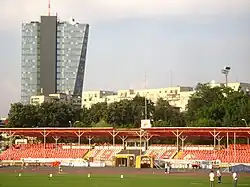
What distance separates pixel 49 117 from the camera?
430 feet

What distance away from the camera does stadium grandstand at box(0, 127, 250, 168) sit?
276 ft

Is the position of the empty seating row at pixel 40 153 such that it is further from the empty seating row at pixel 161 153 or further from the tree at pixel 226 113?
the tree at pixel 226 113

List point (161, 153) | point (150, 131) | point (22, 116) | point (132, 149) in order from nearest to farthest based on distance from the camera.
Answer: point (150, 131) < point (161, 153) < point (132, 149) < point (22, 116)

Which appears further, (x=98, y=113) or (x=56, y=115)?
(x=98, y=113)

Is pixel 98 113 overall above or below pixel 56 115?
above

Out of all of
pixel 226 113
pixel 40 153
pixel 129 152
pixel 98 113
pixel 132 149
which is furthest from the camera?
pixel 98 113

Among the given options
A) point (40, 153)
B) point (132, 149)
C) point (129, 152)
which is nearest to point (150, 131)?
point (129, 152)

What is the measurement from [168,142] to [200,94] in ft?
132

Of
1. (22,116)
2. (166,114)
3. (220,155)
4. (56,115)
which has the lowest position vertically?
(220,155)

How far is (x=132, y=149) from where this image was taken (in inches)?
3733

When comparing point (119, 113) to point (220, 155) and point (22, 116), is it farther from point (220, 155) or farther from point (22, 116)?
point (220, 155)

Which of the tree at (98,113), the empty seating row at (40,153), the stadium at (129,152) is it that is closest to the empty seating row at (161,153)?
the stadium at (129,152)

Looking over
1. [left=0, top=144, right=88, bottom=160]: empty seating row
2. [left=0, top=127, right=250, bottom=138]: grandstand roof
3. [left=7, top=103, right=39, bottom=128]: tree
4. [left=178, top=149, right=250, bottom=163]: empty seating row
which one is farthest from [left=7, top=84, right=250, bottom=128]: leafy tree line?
[left=178, top=149, right=250, bottom=163]: empty seating row

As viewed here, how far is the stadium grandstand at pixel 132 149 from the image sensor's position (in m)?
84.0
